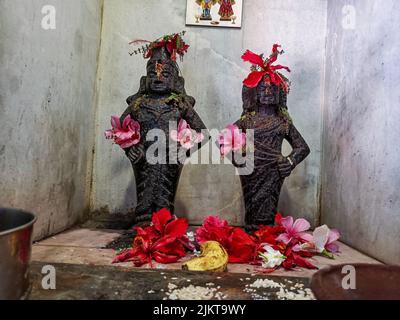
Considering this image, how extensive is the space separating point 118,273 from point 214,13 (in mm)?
1759

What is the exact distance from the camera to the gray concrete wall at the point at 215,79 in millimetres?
2137

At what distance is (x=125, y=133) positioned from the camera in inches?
62.4

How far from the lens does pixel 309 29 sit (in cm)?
219

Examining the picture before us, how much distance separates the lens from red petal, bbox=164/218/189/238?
4.41 feet

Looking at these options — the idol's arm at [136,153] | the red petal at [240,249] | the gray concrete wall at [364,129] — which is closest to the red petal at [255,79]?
the gray concrete wall at [364,129]

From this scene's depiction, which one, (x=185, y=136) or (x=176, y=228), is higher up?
(x=185, y=136)

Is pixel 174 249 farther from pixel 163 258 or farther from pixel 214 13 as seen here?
pixel 214 13

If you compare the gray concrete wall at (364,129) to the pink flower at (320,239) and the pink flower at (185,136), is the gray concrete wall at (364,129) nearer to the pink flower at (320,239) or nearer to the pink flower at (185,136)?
the pink flower at (320,239)

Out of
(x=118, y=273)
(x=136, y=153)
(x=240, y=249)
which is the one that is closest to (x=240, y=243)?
(x=240, y=249)

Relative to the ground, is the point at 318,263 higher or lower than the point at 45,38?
lower

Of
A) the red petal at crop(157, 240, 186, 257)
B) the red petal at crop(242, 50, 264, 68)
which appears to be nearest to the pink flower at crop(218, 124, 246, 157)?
A: the red petal at crop(242, 50, 264, 68)

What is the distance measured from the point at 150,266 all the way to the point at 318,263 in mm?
666

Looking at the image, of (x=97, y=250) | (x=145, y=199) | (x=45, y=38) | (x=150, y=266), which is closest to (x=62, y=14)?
(x=45, y=38)

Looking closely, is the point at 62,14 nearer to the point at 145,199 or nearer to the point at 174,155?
the point at 174,155
